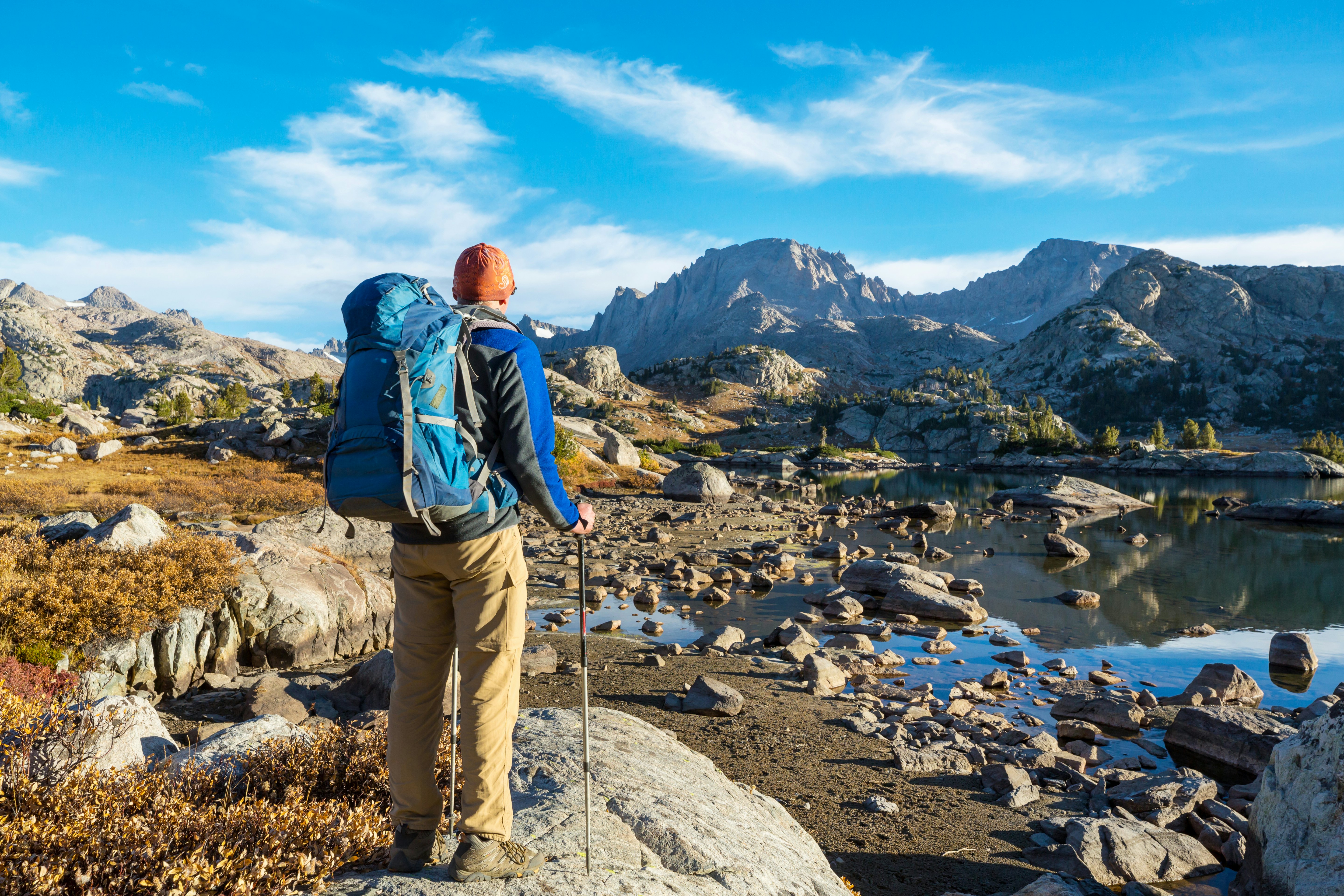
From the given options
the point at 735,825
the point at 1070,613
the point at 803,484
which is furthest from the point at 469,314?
the point at 803,484

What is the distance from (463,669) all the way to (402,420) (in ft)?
4.56

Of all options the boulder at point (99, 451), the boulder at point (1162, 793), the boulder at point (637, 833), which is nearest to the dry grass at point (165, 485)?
the boulder at point (99, 451)

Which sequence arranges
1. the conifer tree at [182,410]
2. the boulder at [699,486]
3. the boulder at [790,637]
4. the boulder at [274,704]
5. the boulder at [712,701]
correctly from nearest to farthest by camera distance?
the boulder at [274,704] < the boulder at [712,701] < the boulder at [790,637] < the boulder at [699,486] < the conifer tree at [182,410]

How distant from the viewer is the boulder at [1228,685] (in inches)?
508

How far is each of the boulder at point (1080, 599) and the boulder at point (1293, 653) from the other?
479 centimetres

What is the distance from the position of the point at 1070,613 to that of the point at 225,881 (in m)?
21.2

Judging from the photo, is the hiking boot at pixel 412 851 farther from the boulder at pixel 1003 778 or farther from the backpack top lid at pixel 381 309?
the boulder at pixel 1003 778

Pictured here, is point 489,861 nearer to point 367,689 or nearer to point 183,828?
point 183,828

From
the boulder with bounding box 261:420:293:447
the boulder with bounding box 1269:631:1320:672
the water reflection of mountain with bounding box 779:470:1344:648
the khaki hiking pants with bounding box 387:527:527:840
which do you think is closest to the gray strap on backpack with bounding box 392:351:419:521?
the khaki hiking pants with bounding box 387:527:527:840

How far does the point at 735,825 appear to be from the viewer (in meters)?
5.17

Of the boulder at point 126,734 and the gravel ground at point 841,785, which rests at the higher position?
the boulder at point 126,734

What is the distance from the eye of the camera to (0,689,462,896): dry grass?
3311 millimetres

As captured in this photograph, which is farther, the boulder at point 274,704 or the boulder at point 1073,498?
the boulder at point 1073,498

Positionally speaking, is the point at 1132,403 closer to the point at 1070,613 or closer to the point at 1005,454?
the point at 1005,454
